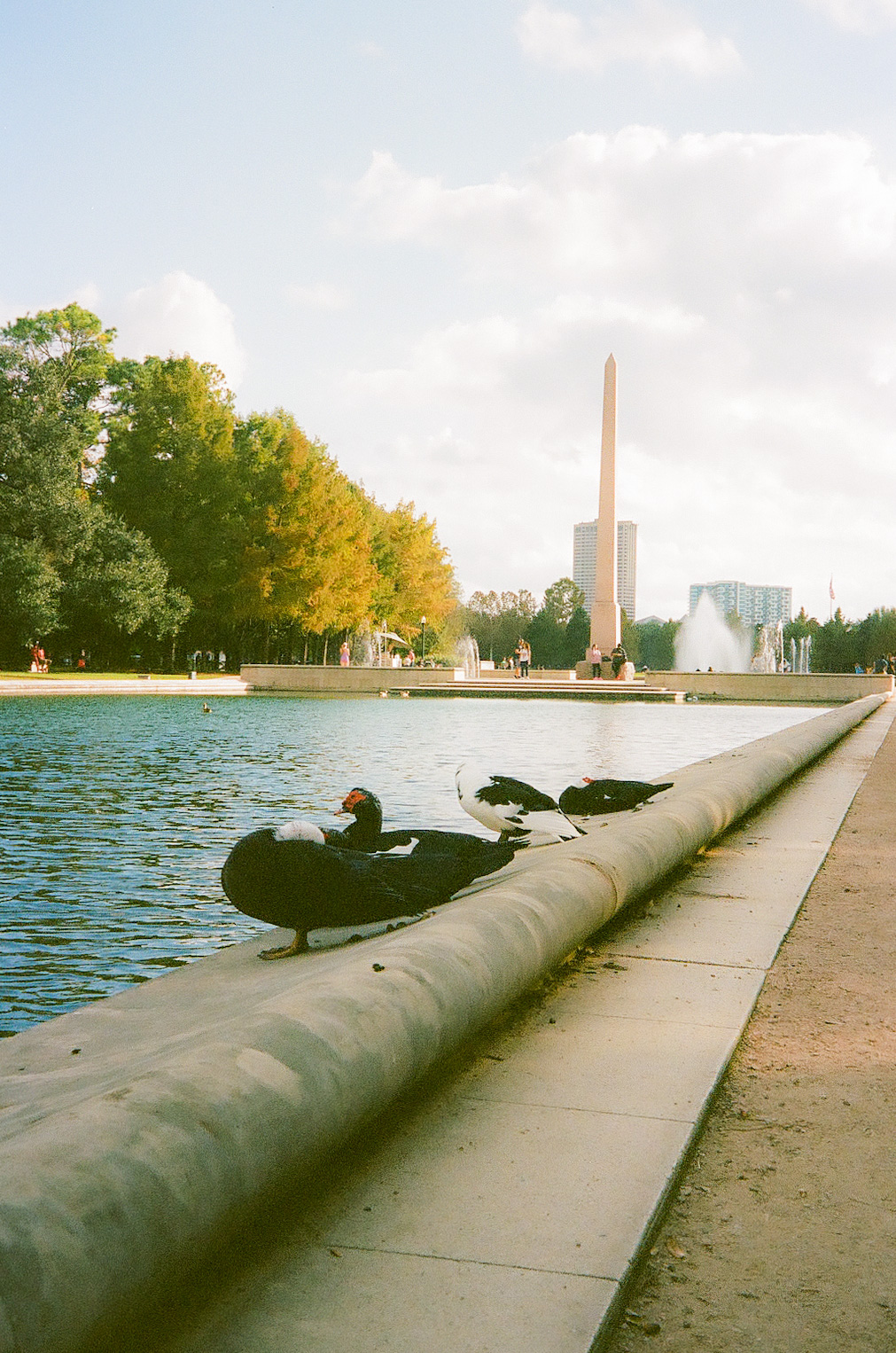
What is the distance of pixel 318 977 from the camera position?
3496 millimetres

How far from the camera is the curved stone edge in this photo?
1823mm

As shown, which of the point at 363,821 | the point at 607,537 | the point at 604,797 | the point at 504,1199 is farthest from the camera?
the point at 607,537

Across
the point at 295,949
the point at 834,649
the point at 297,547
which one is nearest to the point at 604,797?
the point at 295,949

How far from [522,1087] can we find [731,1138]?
23.7 inches

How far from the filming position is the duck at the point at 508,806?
6.79 m

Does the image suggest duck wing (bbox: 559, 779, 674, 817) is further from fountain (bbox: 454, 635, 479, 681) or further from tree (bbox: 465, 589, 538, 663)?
tree (bbox: 465, 589, 538, 663)

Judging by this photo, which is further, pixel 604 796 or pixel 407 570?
pixel 407 570

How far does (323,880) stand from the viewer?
4961mm

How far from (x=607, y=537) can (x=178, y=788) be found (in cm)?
4187

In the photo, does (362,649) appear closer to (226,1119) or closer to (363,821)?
(363,821)

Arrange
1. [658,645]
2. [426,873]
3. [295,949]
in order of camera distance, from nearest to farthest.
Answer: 1. [426,873]
2. [295,949]
3. [658,645]

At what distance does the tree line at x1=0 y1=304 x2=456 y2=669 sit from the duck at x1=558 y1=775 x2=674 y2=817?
40344mm

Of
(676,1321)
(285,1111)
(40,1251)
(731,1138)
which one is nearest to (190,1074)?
(285,1111)

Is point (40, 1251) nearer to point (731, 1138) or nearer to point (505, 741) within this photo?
point (731, 1138)
